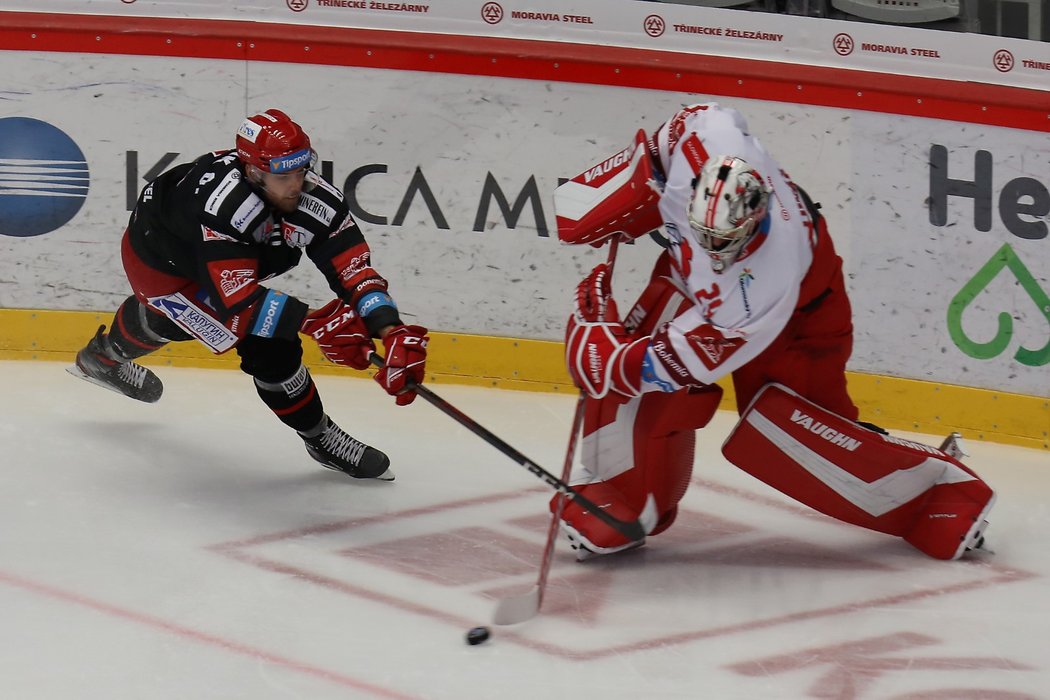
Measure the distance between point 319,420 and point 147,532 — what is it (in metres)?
0.58

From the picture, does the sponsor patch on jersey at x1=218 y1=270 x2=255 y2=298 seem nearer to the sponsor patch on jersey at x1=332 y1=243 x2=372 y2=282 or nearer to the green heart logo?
the sponsor patch on jersey at x1=332 y1=243 x2=372 y2=282

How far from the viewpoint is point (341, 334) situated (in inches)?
143

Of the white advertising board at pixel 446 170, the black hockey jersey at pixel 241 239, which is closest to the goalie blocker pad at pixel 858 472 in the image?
the black hockey jersey at pixel 241 239

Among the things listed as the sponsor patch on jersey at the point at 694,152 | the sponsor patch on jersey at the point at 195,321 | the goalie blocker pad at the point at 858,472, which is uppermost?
the sponsor patch on jersey at the point at 694,152

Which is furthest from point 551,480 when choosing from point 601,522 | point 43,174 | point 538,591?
point 43,174

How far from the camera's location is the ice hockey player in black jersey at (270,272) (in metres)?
3.65

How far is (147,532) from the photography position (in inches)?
149

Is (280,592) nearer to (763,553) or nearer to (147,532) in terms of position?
(147,532)

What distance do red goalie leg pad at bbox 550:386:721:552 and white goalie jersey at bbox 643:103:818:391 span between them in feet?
0.78

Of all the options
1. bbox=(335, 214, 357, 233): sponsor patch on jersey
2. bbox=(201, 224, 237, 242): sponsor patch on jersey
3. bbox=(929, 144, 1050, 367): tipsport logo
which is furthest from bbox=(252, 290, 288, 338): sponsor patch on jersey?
bbox=(929, 144, 1050, 367): tipsport logo

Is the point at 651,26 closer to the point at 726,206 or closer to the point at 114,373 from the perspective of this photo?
the point at 726,206

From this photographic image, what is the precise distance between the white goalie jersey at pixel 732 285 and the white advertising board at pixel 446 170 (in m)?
1.38

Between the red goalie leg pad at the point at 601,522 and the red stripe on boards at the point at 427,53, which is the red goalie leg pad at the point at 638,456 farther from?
the red stripe on boards at the point at 427,53

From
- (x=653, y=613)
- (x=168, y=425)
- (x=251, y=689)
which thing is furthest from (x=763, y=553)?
(x=168, y=425)
